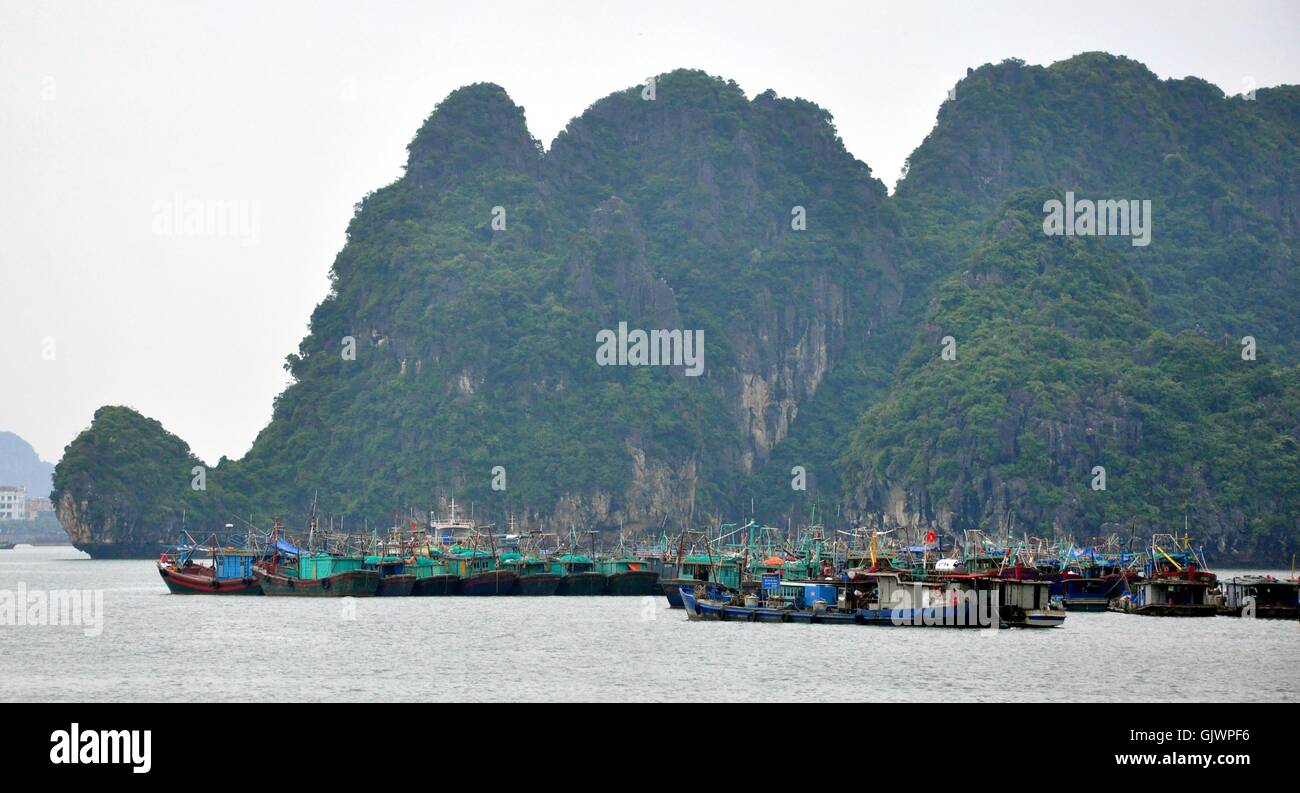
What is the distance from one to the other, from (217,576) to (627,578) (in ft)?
101

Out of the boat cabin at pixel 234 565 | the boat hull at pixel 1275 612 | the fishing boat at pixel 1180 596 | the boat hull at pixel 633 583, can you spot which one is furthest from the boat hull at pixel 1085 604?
the boat cabin at pixel 234 565

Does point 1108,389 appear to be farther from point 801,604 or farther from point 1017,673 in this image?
point 1017,673

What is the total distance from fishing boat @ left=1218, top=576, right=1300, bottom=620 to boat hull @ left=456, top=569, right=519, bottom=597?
50.5 meters

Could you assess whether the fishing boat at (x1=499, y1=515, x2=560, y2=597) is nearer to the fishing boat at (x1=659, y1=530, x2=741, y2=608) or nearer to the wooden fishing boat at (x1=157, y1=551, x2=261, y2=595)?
the fishing boat at (x1=659, y1=530, x2=741, y2=608)

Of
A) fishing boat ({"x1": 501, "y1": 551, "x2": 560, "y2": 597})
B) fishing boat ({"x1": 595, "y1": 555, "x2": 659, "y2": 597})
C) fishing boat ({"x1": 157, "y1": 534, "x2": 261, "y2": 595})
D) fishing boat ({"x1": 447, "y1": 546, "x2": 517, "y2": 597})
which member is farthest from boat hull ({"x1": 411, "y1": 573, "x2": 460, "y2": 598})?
fishing boat ({"x1": 595, "y1": 555, "x2": 659, "y2": 597})

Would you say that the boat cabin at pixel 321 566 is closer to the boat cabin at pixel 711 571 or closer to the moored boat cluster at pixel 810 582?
the moored boat cluster at pixel 810 582

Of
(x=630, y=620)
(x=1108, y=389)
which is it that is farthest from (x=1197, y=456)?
(x=630, y=620)

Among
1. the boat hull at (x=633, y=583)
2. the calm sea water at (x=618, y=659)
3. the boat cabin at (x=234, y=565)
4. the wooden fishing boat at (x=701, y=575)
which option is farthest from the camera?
the boat hull at (x=633, y=583)

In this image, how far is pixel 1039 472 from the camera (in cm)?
18238

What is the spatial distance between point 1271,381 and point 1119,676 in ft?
469

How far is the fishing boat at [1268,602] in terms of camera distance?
91750 millimetres

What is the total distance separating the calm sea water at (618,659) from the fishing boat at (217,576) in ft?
58.5

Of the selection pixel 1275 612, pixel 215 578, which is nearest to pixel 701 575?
pixel 1275 612

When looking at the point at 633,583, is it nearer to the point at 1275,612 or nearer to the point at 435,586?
the point at 435,586
